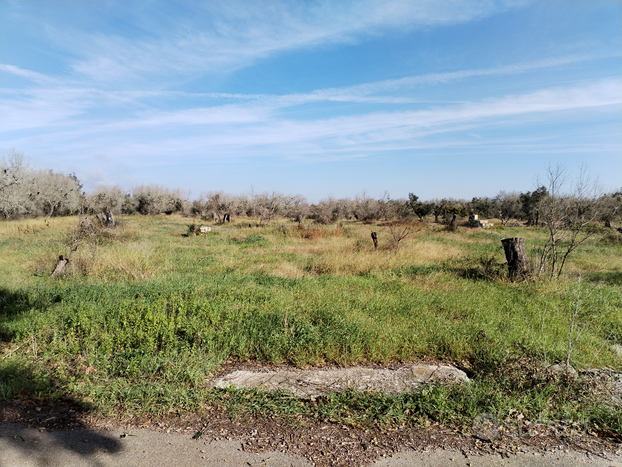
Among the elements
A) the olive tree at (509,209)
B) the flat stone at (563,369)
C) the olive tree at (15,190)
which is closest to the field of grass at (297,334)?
the flat stone at (563,369)

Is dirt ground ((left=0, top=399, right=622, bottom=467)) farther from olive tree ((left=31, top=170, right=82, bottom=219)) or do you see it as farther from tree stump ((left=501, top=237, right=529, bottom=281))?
olive tree ((left=31, top=170, right=82, bottom=219))

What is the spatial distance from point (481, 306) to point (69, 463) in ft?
20.7

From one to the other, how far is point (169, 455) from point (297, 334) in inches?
94.5

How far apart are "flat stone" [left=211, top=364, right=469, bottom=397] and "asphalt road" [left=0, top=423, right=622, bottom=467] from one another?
912mm

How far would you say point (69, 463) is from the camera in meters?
2.89

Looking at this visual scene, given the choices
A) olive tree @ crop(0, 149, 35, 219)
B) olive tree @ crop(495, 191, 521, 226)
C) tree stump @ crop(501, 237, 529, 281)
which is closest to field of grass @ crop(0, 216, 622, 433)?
tree stump @ crop(501, 237, 529, 281)

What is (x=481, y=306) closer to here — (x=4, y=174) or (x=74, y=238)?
(x=74, y=238)

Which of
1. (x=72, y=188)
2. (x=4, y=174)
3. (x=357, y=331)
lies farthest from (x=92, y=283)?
(x=72, y=188)

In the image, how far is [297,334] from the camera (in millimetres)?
5172

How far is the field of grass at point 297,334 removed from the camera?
3.76m

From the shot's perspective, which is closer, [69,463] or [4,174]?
[69,463]

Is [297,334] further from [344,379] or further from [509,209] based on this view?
[509,209]

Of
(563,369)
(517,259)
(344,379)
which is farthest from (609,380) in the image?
(517,259)

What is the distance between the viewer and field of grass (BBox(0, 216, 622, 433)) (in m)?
3.76
